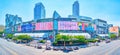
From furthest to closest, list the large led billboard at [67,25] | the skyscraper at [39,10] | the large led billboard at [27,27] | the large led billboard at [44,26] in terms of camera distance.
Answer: the skyscraper at [39,10], the large led billboard at [27,27], the large led billboard at [44,26], the large led billboard at [67,25]

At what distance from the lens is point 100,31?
11856 cm

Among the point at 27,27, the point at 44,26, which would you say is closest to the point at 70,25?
the point at 44,26

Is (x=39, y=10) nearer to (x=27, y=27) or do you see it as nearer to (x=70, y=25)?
(x=27, y=27)

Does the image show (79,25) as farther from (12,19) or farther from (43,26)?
(12,19)

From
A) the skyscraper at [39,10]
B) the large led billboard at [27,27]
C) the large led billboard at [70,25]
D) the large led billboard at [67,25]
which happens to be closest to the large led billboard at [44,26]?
the large led billboard at [67,25]

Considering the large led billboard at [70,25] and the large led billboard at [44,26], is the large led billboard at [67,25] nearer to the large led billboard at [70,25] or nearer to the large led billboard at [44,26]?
the large led billboard at [70,25]

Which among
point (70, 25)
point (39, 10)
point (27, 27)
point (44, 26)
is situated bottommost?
point (27, 27)

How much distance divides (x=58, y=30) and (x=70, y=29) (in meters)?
6.75

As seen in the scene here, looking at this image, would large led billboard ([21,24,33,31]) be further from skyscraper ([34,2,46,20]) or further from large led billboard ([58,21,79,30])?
skyscraper ([34,2,46,20])

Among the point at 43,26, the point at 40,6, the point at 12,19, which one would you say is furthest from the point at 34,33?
the point at 40,6

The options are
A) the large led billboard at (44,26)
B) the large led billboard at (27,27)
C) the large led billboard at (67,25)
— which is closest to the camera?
the large led billboard at (67,25)

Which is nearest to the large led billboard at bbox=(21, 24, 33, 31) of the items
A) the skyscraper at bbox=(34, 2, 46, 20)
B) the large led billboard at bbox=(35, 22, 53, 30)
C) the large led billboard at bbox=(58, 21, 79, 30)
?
the large led billboard at bbox=(35, 22, 53, 30)

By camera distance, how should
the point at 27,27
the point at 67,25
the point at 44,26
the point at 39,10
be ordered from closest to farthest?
the point at 67,25, the point at 44,26, the point at 27,27, the point at 39,10

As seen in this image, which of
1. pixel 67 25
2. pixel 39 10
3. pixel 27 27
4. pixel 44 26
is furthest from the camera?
pixel 39 10
